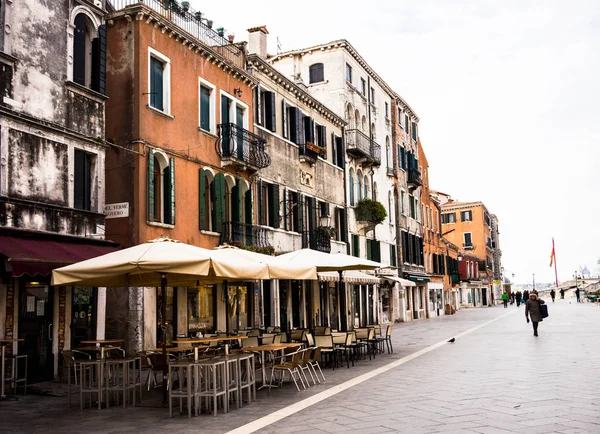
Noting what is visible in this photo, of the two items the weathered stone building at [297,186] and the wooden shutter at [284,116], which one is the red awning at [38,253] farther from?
the wooden shutter at [284,116]

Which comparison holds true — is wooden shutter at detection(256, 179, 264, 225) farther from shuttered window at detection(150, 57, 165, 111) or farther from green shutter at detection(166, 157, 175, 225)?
shuttered window at detection(150, 57, 165, 111)

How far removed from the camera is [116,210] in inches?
606

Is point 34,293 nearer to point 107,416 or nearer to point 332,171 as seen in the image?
point 107,416

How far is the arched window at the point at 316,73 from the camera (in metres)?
32.2

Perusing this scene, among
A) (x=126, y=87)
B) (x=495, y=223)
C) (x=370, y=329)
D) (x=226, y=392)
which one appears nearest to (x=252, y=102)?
(x=126, y=87)

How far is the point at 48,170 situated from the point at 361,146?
20837mm

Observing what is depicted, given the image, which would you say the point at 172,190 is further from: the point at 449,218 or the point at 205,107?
the point at 449,218

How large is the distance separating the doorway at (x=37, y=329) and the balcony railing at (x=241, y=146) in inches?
305

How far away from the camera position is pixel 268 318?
22234mm

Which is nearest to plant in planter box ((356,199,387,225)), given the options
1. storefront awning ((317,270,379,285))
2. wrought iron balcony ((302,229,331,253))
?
wrought iron balcony ((302,229,331,253))

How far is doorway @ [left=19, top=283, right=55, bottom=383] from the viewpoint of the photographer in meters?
12.3

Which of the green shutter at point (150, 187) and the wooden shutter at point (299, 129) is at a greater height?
the wooden shutter at point (299, 129)

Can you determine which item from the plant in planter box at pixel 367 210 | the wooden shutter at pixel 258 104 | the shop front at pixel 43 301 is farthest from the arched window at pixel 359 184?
the shop front at pixel 43 301

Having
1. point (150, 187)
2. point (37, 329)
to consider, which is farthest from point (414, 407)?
point (150, 187)
